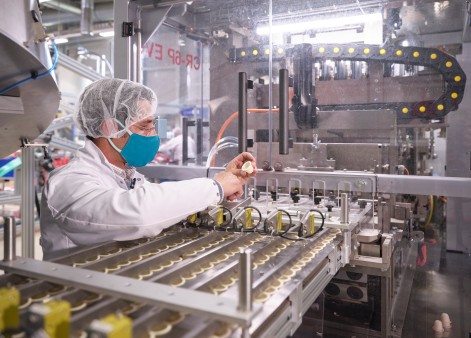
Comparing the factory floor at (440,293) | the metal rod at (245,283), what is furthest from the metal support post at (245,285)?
the factory floor at (440,293)

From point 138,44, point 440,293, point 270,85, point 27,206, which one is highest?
point 138,44

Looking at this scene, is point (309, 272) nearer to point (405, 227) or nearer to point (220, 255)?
point (220, 255)

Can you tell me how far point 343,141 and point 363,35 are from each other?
542 millimetres

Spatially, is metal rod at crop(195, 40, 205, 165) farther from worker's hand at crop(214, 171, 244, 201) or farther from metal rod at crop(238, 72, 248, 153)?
worker's hand at crop(214, 171, 244, 201)

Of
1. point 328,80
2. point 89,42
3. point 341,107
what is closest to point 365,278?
point 341,107

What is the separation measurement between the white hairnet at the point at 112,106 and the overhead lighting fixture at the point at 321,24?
0.89m

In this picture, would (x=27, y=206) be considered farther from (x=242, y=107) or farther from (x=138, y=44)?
(x=242, y=107)

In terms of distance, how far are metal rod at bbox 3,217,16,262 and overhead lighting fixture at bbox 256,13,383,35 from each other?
5.54ft

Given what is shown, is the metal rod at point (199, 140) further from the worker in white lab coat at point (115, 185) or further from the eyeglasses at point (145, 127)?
the eyeglasses at point (145, 127)

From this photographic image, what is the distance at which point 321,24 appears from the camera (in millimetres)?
2189

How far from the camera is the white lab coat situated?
131 cm

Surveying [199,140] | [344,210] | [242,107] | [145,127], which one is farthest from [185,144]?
[344,210]

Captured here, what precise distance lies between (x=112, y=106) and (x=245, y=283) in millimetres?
1156

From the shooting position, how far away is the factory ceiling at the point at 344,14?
6.64ft
